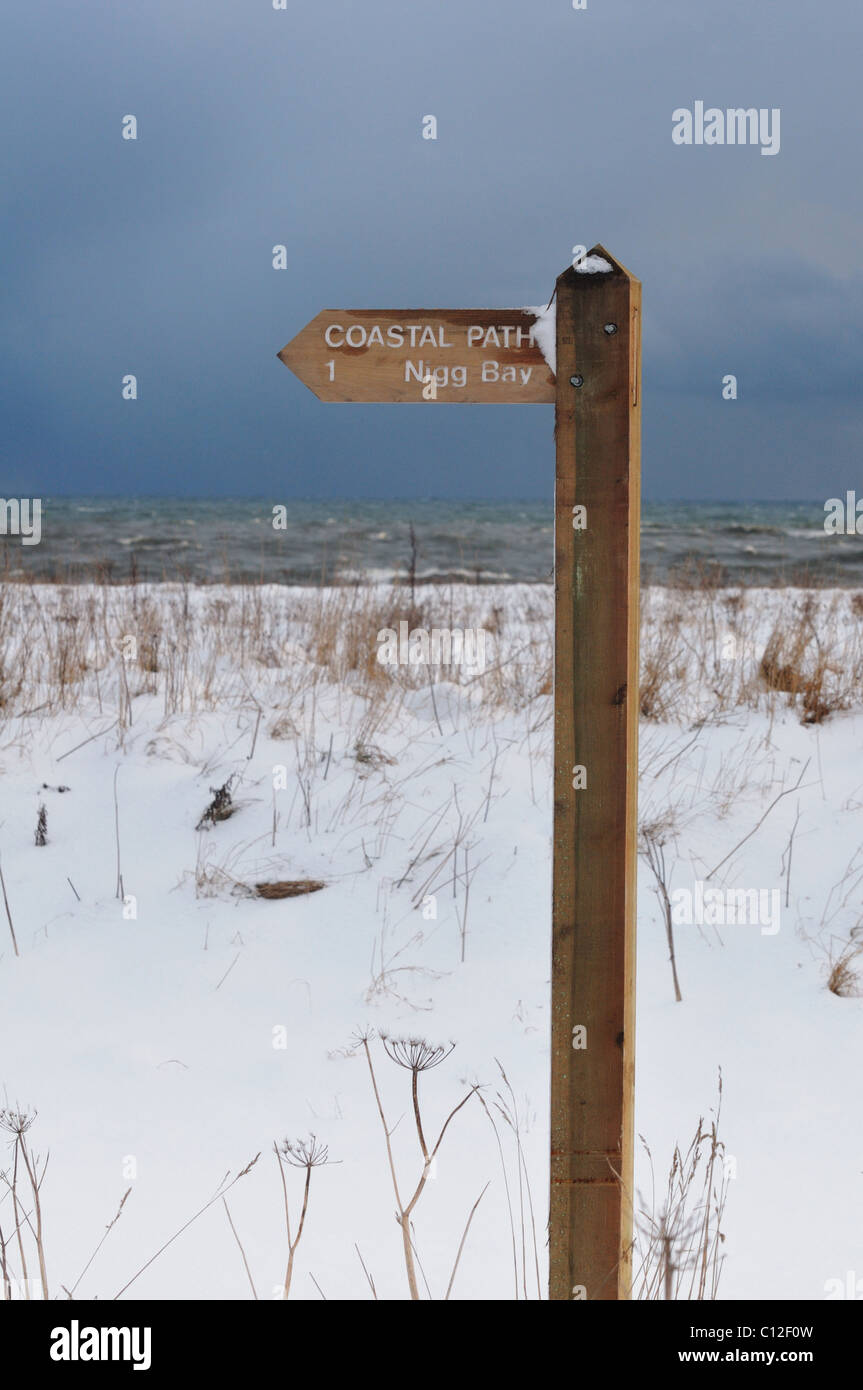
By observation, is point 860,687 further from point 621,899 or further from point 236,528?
point 236,528

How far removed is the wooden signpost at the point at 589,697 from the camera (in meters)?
1.44

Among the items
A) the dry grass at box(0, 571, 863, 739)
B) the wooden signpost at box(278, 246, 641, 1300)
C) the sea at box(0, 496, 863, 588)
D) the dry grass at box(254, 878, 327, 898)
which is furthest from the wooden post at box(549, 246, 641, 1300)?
the sea at box(0, 496, 863, 588)

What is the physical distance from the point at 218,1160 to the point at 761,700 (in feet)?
12.3

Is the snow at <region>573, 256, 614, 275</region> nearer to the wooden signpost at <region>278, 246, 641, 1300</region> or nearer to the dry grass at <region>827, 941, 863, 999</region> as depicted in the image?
the wooden signpost at <region>278, 246, 641, 1300</region>

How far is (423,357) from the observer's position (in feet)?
5.01

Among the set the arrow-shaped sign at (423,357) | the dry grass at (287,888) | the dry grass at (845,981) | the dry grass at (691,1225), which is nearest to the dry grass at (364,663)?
the dry grass at (287,888)

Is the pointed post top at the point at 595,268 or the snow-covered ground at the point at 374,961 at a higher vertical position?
the pointed post top at the point at 595,268

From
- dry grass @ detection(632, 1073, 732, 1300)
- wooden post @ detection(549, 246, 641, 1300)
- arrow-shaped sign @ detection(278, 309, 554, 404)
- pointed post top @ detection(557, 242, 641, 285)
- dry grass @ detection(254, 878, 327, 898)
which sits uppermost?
pointed post top @ detection(557, 242, 641, 285)

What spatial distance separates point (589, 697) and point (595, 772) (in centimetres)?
12

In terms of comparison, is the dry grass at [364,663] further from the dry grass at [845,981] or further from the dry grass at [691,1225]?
the dry grass at [691,1225]

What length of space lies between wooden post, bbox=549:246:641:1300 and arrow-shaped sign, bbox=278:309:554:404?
76mm

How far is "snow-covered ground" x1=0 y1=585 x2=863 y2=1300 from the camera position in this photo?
2.04 m

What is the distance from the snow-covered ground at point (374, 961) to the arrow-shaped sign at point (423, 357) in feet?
4.41
